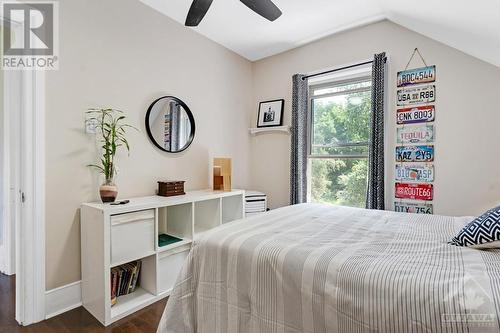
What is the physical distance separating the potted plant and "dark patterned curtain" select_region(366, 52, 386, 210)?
223 cm

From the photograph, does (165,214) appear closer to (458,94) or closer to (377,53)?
(377,53)

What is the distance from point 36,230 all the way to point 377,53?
10.6 ft

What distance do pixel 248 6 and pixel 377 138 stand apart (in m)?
1.63

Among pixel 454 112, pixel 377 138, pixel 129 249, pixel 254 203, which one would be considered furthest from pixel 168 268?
pixel 454 112

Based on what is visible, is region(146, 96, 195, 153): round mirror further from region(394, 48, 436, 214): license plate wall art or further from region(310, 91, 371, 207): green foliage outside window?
region(394, 48, 436, 214): license plate wall art

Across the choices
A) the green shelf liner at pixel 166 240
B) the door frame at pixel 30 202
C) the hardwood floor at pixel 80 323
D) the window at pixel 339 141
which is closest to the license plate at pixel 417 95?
the window at pixel 339 141

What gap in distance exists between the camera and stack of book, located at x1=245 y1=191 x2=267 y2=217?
3.03 metres

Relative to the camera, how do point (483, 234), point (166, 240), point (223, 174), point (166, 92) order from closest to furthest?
point (483, 234)
point (166, 240)
point (166, 92)
point (223, 174)

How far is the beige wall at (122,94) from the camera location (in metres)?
1.87

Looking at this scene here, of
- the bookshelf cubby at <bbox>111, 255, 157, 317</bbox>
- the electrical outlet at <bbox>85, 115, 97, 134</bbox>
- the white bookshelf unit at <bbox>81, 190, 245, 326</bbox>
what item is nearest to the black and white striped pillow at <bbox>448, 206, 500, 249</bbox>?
the white bookshelf unit at <bbox>81, 190, 245, 326</bbox>

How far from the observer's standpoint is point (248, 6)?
1795 mm

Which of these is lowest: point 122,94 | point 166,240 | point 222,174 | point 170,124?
point 166,240

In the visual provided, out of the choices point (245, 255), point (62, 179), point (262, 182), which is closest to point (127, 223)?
point (62, 179)

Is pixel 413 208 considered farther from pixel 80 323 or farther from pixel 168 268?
pixel 80 323
